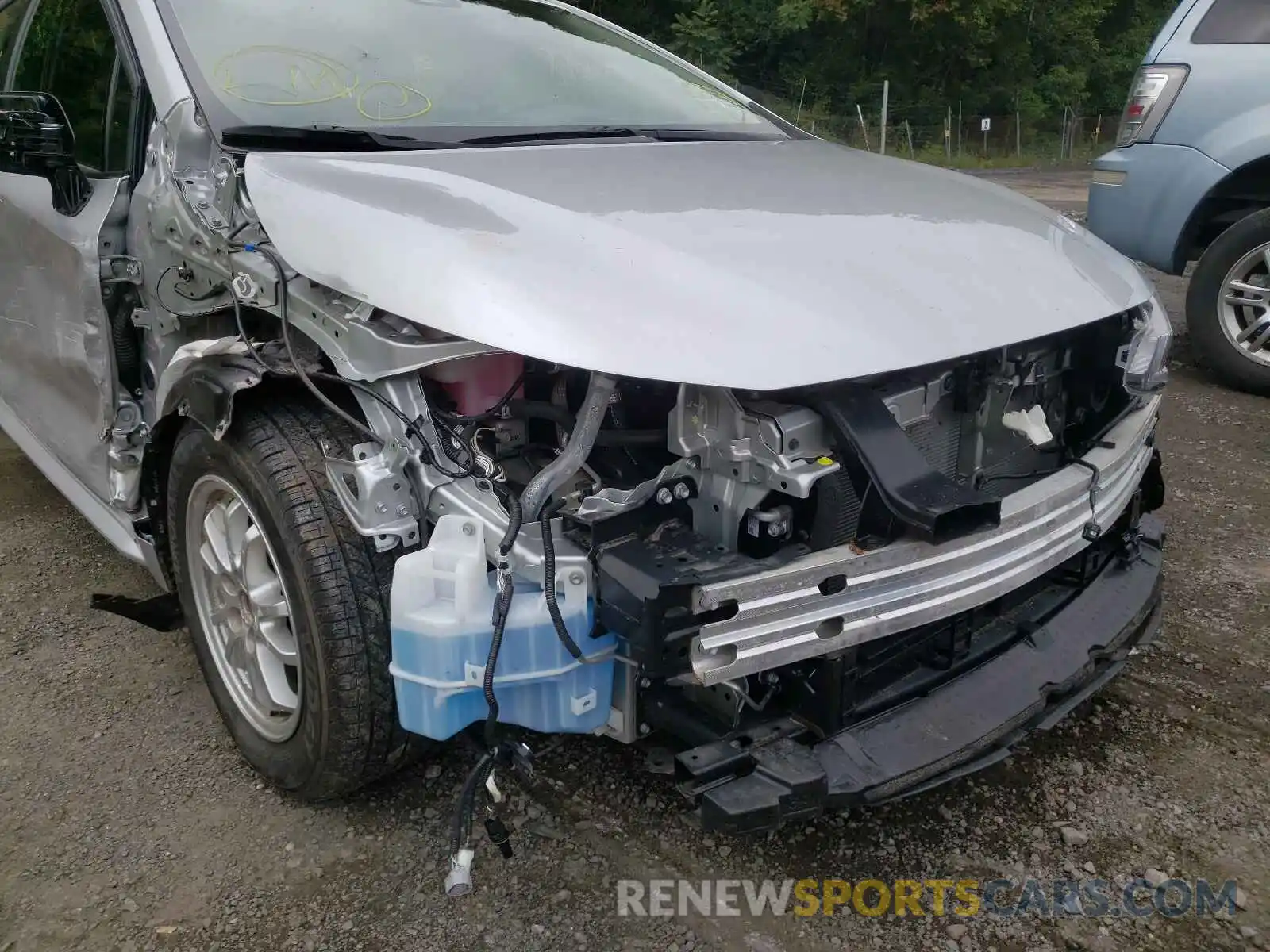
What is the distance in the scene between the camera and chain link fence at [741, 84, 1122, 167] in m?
25.8

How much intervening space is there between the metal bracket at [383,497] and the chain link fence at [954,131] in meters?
24.7

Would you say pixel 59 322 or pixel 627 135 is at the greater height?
pixel 627 135

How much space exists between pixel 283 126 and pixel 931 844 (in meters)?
2.19

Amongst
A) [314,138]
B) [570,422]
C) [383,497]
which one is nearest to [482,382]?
[570,422]

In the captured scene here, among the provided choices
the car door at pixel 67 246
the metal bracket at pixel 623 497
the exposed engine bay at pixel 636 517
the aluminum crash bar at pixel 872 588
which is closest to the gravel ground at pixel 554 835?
the exposed engine bay at pixel 636 517

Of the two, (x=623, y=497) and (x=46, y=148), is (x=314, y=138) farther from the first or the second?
(x=623, y=497)

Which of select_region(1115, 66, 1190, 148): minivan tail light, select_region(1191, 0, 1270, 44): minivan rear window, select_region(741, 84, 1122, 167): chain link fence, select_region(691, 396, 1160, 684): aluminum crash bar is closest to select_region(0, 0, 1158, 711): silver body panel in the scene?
select_region(691, 396, 1160, 684): aluminum crash bar

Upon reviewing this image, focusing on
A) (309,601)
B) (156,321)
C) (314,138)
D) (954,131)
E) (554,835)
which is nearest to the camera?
(309,601)

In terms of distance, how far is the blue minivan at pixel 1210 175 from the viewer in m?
5.02

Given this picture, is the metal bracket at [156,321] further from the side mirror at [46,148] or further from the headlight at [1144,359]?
the headlight at [1144,359]

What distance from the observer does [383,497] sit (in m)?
1.90

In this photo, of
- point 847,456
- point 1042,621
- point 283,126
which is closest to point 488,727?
point 847,456

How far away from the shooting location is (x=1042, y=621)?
228 centimetres

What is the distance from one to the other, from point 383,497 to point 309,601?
0.28 meters
